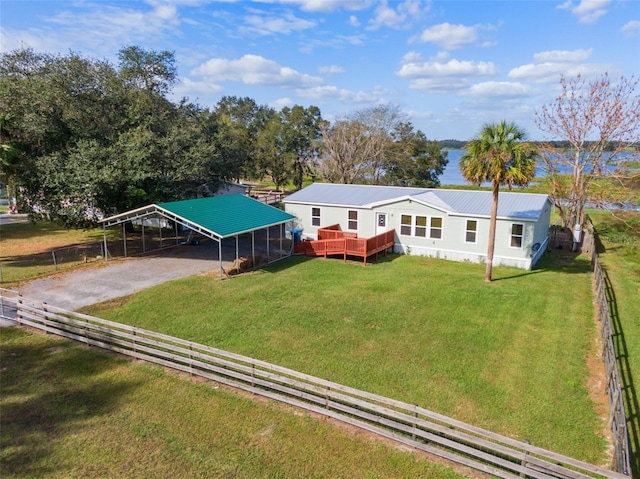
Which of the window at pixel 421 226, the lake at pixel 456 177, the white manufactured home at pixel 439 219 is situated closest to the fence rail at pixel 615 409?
the white manufactured home at pixel 439 219

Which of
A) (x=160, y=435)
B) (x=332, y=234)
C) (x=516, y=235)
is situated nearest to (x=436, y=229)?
(x=516, y=235)

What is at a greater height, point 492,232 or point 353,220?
point 492,232

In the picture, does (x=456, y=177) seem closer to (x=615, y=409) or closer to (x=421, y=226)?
(x=421, y=226)

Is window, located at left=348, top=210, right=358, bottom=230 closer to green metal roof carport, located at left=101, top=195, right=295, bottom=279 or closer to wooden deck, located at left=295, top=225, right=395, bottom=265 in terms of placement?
wooden deck, located at left=295, top=225, right=395, bottom=265

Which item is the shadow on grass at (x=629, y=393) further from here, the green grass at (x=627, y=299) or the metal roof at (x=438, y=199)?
the metal roof at (x=438, y=199)

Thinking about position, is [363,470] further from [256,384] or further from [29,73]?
[29,73]

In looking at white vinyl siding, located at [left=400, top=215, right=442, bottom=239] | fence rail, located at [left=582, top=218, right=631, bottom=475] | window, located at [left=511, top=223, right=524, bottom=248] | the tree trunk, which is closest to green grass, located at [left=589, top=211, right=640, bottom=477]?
fence rail, located at [left=582, top=218, right=631, bottom=475]
